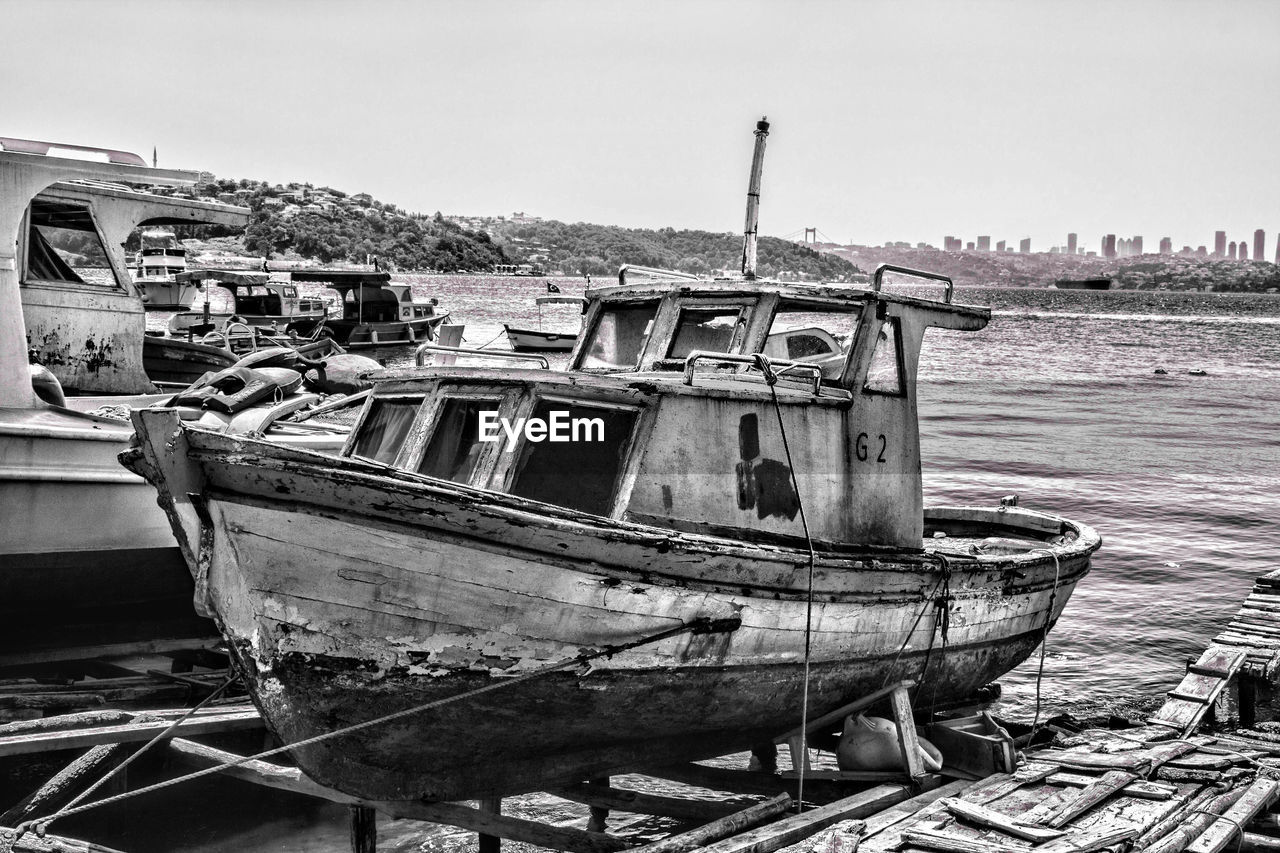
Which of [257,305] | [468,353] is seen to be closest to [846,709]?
[468,353]

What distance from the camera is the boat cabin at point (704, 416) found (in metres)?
7.21

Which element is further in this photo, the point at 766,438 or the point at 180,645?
the point at 180,645

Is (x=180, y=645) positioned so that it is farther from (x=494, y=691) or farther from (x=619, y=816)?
(x=494, y=691)

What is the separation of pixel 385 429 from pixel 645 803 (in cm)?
306

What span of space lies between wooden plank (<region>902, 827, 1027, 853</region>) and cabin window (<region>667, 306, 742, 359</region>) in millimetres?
3521

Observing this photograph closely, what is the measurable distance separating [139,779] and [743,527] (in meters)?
5.21

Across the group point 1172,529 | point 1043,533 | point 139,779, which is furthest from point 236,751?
point 1172,529

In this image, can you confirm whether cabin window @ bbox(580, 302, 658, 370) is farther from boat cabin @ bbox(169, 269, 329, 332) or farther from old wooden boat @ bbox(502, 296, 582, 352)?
old wooden boat @ bbox(502, 296, 582, 352)

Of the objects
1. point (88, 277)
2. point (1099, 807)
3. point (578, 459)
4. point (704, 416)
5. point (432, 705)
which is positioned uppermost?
point (88, 277)

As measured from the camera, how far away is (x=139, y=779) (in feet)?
30.1

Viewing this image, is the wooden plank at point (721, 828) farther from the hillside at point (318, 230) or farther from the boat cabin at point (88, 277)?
the hillside at point (318, 230)

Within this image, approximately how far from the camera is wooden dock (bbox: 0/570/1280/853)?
266 inches

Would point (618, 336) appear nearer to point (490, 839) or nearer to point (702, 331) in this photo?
point (702, 331)

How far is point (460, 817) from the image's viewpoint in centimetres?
723
